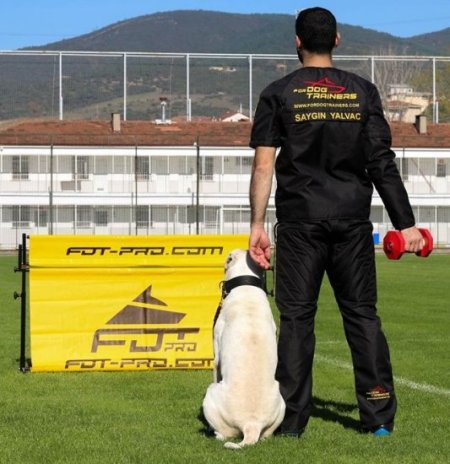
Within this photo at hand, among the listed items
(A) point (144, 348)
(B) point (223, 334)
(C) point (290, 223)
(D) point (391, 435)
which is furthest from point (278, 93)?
(A) point (144, 348)

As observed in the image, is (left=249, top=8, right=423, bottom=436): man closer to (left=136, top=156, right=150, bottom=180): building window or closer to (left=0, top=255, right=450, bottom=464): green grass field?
(left=0, top=255, right=450, bottom=464): green grass field

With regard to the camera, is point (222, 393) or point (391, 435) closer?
point (222, 393)

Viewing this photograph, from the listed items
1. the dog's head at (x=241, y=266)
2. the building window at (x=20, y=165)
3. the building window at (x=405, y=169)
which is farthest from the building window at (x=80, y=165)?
the dog's head at (x=241, y=266)

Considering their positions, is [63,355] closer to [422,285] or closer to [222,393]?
[222,393]

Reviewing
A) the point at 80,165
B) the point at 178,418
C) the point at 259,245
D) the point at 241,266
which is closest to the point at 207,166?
the point at 80,165

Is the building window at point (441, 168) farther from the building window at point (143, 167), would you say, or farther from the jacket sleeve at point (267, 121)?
the jacket sleeve at point (267, 121)

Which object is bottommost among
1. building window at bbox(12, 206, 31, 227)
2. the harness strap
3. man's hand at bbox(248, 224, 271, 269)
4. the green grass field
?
building window at bbox(12, 206, 31, 227)

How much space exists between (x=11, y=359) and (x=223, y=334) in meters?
4.62

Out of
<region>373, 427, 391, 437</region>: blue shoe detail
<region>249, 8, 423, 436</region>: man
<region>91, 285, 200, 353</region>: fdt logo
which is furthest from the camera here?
<region>91, 285, 200, 353</region>: fdt logo

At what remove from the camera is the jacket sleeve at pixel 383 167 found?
248 inches

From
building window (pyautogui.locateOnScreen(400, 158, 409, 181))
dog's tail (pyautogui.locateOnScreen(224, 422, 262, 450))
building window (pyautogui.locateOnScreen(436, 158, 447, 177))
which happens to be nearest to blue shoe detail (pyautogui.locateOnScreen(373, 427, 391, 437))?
dog's tail (pyautogui.locateOnScreen(224, 422, 262, 450))

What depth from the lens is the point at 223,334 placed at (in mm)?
6375

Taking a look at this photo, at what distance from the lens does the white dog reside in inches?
234

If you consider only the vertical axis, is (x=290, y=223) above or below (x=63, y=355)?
above
